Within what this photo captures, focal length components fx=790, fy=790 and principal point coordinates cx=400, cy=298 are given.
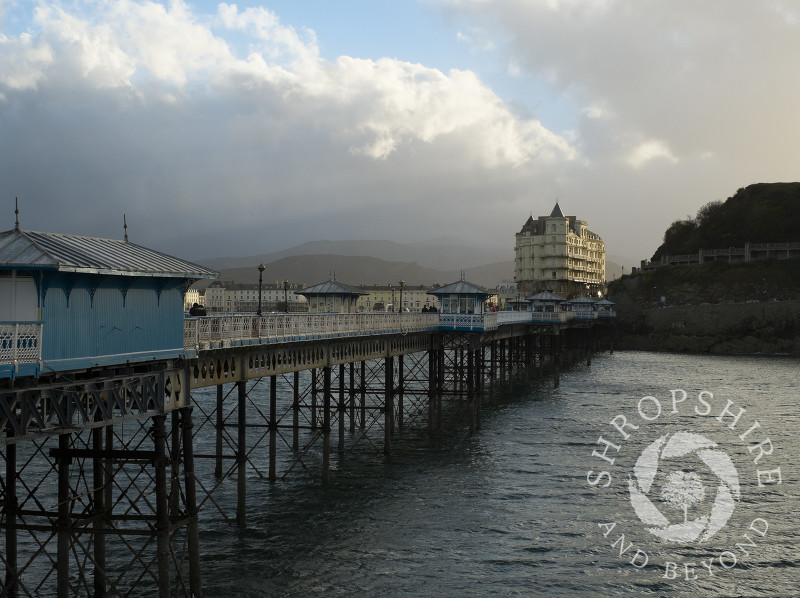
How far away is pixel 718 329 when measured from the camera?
114 metres

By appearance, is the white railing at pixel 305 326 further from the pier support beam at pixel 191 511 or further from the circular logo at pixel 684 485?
the circular logo at pixel 684 485

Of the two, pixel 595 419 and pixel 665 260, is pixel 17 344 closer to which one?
pixel 595 419

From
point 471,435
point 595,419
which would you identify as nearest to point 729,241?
point 595,419

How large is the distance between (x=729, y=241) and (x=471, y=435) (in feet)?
390

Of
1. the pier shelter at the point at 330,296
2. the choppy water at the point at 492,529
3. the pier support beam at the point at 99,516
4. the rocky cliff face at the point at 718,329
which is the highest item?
the pier shelter at the point at 330,296

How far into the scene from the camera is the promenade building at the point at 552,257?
163625 millimetres

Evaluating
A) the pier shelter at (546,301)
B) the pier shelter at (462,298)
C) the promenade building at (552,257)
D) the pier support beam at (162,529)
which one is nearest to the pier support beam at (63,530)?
the pier support beam at (162,529)

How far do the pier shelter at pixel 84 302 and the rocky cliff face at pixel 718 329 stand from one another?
336 feet

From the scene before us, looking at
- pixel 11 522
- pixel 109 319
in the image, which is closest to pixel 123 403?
Result: pixel 109 319

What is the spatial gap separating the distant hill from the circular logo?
113m

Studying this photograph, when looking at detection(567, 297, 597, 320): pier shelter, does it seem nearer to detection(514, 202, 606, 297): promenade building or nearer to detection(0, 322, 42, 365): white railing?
detection(514, 202, 606, 297): promenade building

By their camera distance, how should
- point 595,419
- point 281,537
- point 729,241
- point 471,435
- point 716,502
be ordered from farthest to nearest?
point 729,241, point 595,419, point 471,435, point 716,502, point 281,537

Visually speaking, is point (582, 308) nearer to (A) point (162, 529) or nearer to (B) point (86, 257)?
(A) point (162, 529)

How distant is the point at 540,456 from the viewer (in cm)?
3775
